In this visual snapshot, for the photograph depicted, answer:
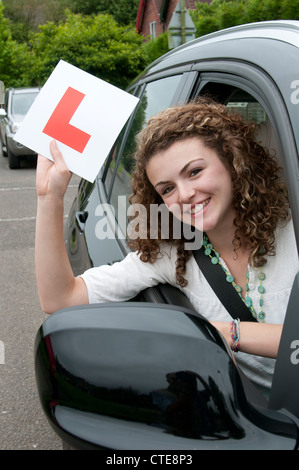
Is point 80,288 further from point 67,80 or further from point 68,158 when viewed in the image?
point 67,80

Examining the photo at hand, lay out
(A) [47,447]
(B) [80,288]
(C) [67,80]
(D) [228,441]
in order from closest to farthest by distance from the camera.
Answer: (D) [228,441] → (C) [67,80] → (B) [80,288] → (A) [47,447]

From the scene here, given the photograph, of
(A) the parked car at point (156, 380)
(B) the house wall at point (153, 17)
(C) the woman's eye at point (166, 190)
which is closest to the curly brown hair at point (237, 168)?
(C) the woman's eye at point (166, 190)

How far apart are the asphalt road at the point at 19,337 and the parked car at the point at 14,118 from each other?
4293 millimetres

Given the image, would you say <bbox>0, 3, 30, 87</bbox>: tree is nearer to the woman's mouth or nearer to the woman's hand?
the woman's hand

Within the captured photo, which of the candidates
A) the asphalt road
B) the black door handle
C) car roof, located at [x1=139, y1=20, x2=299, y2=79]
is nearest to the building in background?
the asphalt road

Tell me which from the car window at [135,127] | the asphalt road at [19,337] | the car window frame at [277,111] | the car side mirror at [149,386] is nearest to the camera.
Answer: the car side mirror at [149,386]

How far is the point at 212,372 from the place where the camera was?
0.99 metres

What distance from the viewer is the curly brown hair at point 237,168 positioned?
1.60 metres

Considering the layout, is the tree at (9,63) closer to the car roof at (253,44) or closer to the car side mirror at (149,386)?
the car roof at (253,44)

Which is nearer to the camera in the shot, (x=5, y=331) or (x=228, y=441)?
(x=228, y=441)

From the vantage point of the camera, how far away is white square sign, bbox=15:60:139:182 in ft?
4.89

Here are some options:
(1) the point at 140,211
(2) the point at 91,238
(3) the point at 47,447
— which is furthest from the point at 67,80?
(3) the point at 47,447

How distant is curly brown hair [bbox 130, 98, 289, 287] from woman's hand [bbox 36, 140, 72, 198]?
0.84ft
